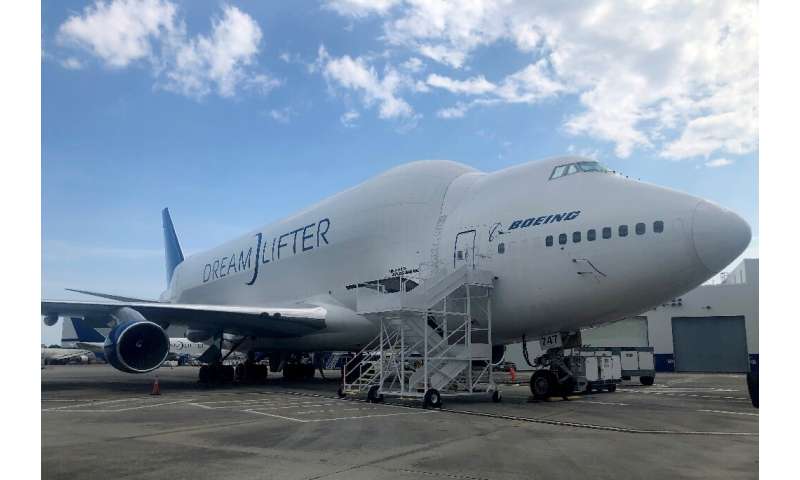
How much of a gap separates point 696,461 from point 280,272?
18.6m

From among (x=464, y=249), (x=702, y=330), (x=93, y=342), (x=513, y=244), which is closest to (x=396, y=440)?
(x=513, y=244)

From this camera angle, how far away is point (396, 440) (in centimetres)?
848

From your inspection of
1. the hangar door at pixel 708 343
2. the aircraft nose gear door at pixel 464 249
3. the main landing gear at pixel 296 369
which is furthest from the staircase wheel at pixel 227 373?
the hangar door at pixel 708 343

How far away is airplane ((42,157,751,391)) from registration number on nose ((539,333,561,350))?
19 centimetres

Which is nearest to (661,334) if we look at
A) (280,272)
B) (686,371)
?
(686,371)

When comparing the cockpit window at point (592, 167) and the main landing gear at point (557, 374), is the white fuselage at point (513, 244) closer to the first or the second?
the cockpit window at point (592, 167)

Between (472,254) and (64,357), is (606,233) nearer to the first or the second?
(472,254)

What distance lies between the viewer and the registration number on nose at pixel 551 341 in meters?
14.6

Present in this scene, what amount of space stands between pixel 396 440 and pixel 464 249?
7607mm

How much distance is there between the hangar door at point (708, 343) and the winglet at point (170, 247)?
113 feet

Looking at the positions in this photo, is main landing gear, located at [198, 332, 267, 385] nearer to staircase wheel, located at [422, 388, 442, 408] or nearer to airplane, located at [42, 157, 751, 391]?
airplane, located at [42, 157, 751, 391]

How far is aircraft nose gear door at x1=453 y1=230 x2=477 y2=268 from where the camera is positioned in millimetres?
15164
